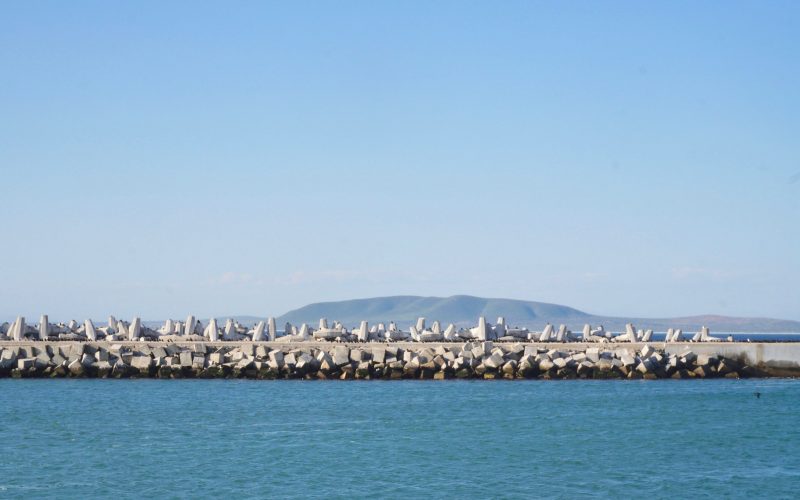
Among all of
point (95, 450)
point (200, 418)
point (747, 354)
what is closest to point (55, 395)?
point (200, 418)

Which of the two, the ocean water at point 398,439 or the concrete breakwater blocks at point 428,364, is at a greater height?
the concrete breakwater blocks at point 428,364

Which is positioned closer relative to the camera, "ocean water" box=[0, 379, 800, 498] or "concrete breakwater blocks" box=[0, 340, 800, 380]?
"ocean water" box=[0, 379, 800, 498]

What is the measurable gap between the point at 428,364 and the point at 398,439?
1305cm

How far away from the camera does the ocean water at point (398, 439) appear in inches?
844

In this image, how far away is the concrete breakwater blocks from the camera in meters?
39.7

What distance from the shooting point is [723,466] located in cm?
2391

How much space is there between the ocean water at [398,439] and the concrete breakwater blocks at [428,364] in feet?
2.62

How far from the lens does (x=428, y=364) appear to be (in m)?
39.8

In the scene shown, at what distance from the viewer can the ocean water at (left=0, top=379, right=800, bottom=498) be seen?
21.4 m

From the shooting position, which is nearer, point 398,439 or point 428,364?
point 398,439

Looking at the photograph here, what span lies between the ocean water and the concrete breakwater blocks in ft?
2.62

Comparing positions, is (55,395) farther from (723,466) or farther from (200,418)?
(723,466)

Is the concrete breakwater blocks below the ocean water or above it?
above

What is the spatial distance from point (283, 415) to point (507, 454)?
800cm
